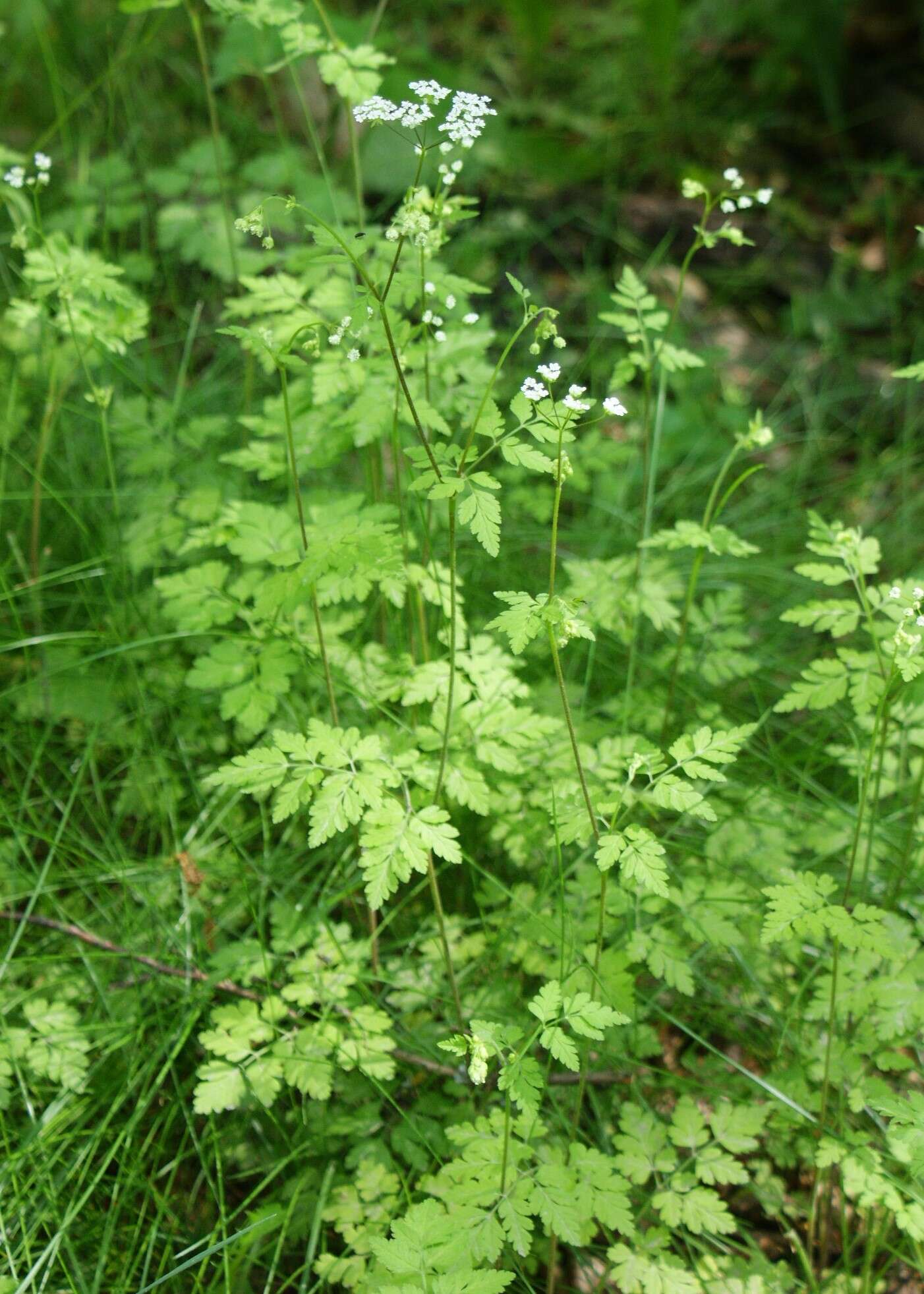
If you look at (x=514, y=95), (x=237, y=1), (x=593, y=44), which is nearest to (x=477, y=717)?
(x=237, y=1)

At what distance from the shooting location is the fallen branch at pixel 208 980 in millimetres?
1896

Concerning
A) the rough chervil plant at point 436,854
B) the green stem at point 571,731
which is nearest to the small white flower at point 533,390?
the rough chervil plant at point 436,854

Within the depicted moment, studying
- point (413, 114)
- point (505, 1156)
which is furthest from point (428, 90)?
point (505, 1156)

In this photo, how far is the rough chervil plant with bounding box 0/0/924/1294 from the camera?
63.1 inches

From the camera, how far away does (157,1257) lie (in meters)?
1.79

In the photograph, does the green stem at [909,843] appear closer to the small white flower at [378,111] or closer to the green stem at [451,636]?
the green stem at [451,636]

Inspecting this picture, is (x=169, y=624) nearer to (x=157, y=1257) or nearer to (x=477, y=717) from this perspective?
(x=477, y=717)

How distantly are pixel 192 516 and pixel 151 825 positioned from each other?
63cm

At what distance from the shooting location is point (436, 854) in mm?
1750

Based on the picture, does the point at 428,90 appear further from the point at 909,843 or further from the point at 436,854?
the point at 909,843

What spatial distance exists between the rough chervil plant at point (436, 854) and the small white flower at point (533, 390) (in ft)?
0.11

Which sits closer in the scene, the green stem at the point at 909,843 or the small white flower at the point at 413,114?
the small white flower at the point at 413,114

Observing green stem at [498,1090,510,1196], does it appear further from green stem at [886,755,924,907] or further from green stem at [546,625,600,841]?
green stem at [886,755,924,907]

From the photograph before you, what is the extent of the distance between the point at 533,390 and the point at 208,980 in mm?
1152
